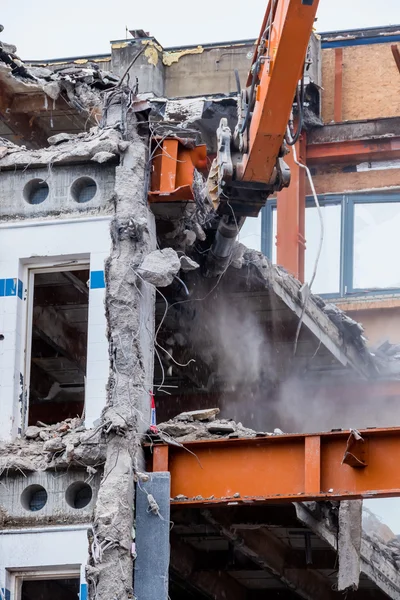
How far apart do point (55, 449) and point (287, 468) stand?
2699 mm

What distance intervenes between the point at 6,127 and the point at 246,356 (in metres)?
5.72

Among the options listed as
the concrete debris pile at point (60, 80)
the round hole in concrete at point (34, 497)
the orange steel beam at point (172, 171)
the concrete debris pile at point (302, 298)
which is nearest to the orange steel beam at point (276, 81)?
the orange steel beam at point (172, 171)

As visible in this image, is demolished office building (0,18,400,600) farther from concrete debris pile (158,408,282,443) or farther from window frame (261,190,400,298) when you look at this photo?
window frame (261,190,400,298)

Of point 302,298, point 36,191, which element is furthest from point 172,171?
point 302,298

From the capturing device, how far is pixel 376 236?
3142 cm

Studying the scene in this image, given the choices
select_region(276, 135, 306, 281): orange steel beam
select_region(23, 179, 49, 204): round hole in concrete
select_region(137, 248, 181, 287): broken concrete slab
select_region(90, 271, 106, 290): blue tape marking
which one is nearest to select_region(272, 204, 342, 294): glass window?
select_region(276, 135, 306, 281): orange steel beam

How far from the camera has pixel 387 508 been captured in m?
29.6

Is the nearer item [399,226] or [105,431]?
[105,431]

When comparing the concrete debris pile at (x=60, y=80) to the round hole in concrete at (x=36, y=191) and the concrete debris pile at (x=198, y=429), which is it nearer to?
the round hole in concrete at (x=36, y=191)

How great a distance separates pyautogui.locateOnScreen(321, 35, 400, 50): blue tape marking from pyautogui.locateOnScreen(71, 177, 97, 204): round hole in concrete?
48.6 feet

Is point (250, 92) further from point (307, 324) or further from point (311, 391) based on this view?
point (311, 391)

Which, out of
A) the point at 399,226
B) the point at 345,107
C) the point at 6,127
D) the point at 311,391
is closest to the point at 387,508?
the point at 311,391

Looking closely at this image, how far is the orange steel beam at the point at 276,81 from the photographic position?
1711cm

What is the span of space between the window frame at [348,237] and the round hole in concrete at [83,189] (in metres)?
12.6
